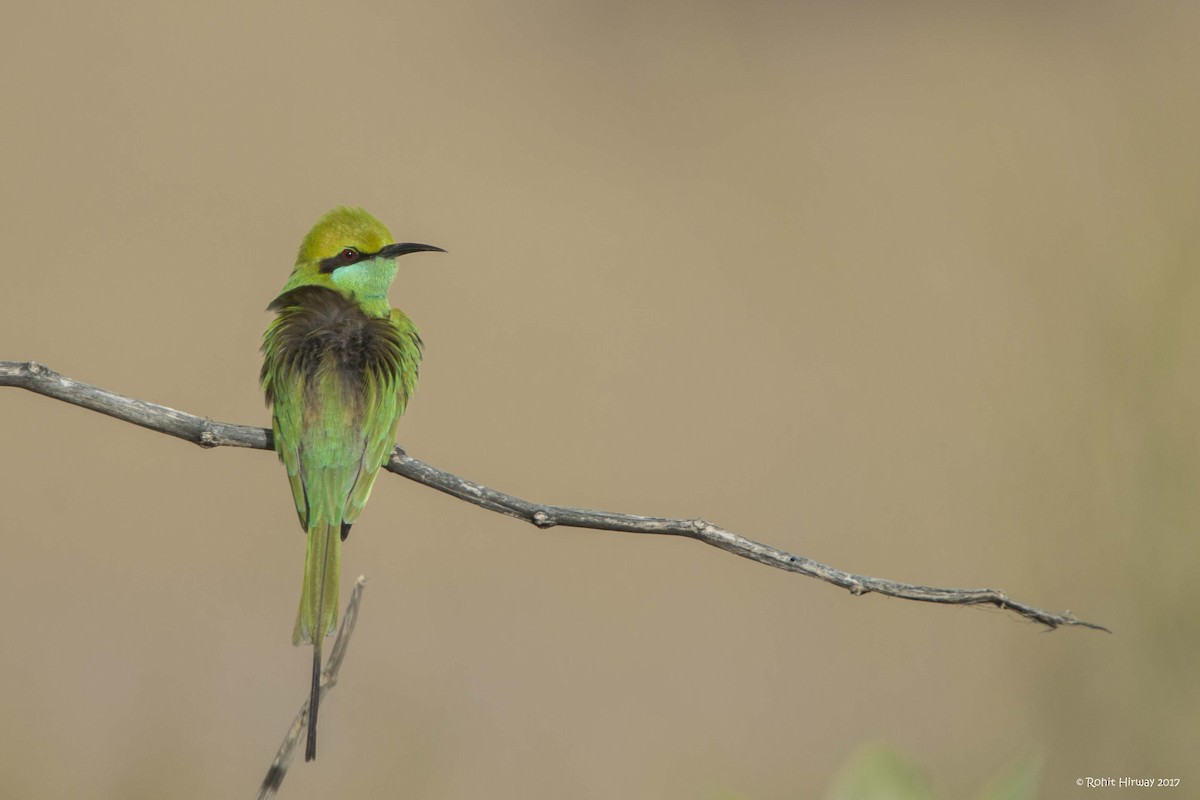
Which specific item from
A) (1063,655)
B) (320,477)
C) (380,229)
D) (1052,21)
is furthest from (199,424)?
(1052,21)

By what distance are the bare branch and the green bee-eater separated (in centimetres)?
20

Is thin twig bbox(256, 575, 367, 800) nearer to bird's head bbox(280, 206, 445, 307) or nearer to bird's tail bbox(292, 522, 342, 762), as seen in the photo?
bird's tail bbox(292, 522, 342, 762)

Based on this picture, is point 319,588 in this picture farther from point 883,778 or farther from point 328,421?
point 883,778

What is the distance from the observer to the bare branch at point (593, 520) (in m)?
0.71

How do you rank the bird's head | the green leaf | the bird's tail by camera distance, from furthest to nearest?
the bird's head
the bird's tail
the green leaf

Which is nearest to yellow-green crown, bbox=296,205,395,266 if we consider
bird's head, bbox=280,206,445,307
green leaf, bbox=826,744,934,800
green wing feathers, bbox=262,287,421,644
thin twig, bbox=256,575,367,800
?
bird's head, bbox=280,206,445,307

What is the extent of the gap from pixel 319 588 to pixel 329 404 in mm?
174

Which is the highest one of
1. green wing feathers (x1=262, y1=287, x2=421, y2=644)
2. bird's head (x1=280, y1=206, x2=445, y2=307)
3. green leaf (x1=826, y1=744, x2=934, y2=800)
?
bird's head (x1=280, y1=206, x2=445, y2=307)

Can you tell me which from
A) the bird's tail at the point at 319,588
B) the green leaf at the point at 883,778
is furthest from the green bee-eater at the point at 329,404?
the green leaf at the point at 883,778

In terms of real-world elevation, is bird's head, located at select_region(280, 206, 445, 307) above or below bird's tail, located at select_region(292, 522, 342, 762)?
above

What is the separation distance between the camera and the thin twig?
661 millimetres

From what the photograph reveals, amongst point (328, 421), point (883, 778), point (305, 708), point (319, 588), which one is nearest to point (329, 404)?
point (328, 421)

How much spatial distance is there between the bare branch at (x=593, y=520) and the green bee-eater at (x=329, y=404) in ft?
0.64

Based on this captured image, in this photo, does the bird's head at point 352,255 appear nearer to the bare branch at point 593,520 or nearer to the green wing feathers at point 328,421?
the green wing feathers at point 328,421
